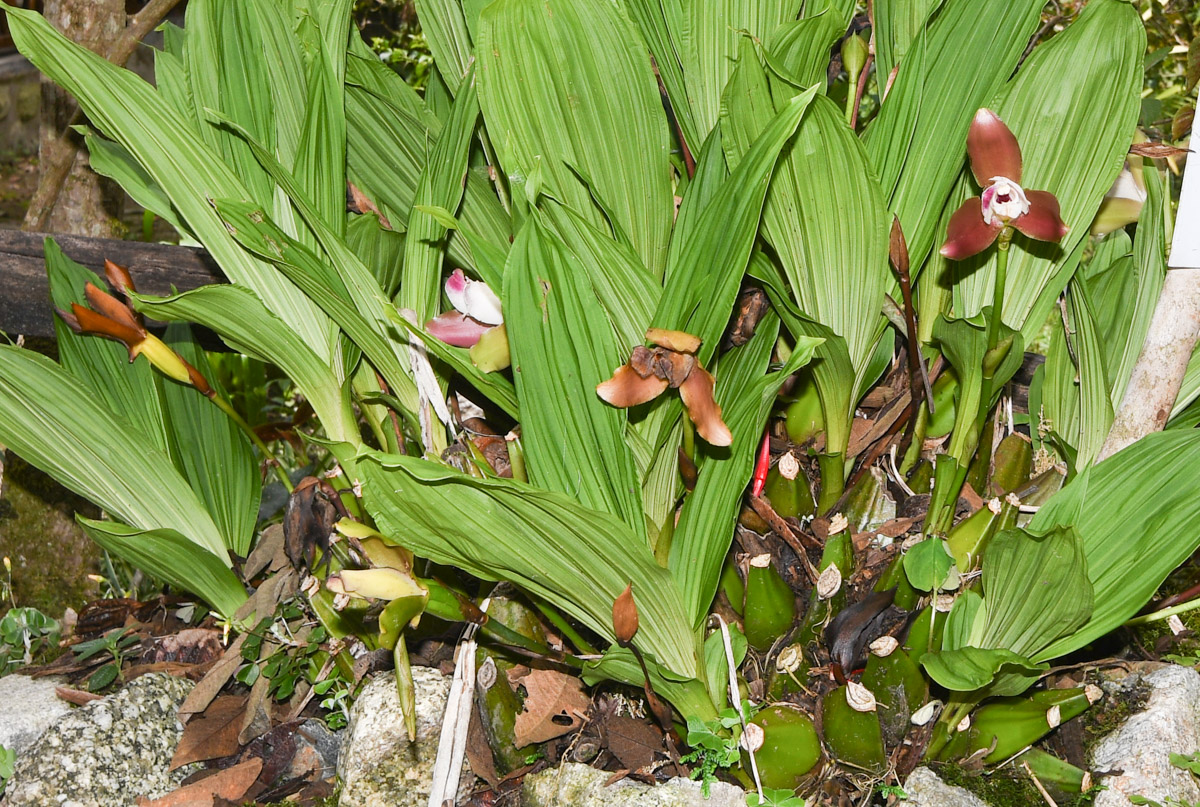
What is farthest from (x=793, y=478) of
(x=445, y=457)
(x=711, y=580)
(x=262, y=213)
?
(x=262, y=213)

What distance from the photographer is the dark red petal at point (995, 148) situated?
0.91 meters

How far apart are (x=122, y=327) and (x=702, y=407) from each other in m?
0.91

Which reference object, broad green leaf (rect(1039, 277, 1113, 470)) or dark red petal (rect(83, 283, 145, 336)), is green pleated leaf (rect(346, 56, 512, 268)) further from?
broad green leaf (rect(1039, 277, 1113, 470))

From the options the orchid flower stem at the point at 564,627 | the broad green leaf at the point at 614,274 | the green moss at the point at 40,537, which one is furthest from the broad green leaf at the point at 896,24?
the green moss at the point at 40,537

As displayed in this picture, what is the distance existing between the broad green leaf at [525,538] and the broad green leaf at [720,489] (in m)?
0.04

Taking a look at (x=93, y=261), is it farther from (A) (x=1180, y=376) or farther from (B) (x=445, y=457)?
(A) (x=1180, y=376)

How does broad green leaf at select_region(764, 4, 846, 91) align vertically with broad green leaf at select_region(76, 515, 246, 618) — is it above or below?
above

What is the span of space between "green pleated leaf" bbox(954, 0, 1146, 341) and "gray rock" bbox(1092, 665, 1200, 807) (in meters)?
0.56

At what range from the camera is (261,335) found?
1.22 m

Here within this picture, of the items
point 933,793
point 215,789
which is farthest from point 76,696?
point 933,793

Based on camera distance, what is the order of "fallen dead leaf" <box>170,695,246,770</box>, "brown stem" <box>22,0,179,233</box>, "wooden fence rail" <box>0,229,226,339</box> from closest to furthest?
1. "fallen dead leaf" <box>170,695,246,770</box>
2. "wooden fence rail" <box>0,229,226,339</box>
3. "brown stem" <box>22,0,179,233</box>

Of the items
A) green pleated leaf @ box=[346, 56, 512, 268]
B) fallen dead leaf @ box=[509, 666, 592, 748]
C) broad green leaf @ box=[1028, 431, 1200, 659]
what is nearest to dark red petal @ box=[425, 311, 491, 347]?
green pleated leaf @ box=[346, 56, 512, 268]

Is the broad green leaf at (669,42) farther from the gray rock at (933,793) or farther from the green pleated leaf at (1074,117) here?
the gray rock at (933,793)

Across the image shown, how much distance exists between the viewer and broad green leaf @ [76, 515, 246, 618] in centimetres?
128
